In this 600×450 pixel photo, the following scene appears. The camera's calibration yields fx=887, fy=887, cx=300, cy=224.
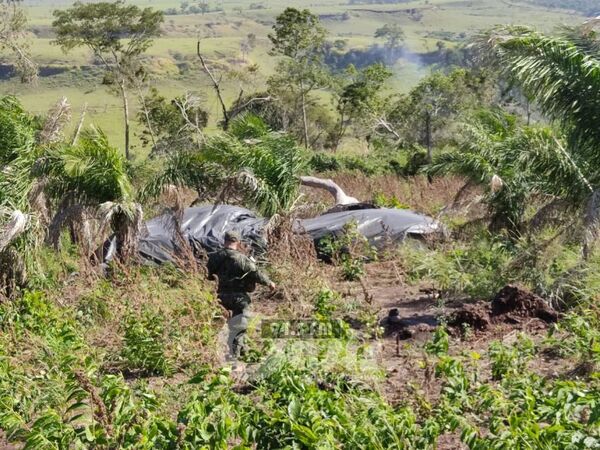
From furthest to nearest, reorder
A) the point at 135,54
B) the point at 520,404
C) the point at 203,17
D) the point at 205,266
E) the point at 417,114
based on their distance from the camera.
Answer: the point at 203,17
the point at 135,54
the point at 417,114
the point at 205,266
the point at 520,404

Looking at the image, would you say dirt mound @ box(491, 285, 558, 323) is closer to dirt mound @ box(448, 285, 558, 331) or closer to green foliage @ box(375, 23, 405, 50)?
dirt mound @ box(448, 285, 558, 331)

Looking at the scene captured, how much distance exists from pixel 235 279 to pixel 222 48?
336 feet

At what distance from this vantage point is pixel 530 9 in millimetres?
193125

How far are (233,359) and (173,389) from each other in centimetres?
134


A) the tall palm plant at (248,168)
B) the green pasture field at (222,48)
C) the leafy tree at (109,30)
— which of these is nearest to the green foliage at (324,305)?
the tall palm plant at (248,168)

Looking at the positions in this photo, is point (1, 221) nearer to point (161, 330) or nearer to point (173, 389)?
point (161, 330)

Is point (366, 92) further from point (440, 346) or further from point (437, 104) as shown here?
point (440, 346)

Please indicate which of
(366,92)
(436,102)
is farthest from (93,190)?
(366,92)

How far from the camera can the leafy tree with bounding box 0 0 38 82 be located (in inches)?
947

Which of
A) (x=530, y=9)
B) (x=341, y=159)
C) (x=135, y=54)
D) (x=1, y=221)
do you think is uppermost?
(x=1, y=221)

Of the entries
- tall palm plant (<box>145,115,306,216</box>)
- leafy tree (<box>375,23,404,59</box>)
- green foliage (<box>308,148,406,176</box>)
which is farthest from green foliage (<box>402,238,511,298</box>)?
leafy tree (<box>375,23,404,59</box>)

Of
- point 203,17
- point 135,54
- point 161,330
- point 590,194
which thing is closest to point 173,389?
point 161,330

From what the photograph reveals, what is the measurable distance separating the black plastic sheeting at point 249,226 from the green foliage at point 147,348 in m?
4.21

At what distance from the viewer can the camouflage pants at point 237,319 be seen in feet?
23.3
